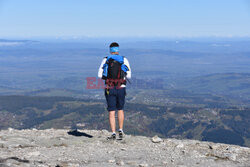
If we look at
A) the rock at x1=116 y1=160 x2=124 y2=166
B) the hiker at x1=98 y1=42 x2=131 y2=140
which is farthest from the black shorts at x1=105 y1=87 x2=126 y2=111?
the rock at x1=116 y1=160 x2=124 y2=166

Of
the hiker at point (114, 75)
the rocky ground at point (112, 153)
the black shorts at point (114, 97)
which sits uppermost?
the hiker at point (114, 75)

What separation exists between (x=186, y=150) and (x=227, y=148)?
7.10 ft

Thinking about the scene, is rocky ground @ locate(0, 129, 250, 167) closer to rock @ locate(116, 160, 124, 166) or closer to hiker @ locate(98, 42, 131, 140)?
rock @ locate(116, 160, 124, 166)

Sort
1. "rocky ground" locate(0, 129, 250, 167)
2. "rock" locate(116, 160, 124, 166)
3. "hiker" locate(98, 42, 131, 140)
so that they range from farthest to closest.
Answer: "hiker" locate(98, 42, 131, 140) → "rocky ground" locate(0, 129, 250, 167) → "rock" locate(116, 160, 124, 166)

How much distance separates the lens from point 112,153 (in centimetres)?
1292

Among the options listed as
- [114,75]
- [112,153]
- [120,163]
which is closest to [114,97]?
[114,75]

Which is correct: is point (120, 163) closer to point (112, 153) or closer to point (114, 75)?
point (112, 153)

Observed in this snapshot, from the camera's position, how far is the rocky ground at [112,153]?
37.3 ft

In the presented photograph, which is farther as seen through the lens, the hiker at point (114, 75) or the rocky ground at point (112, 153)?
the hiker at point (114, 75)

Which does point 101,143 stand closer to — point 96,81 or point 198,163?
point 96,81

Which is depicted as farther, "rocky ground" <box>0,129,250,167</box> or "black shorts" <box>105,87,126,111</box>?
"black shorts" <box>105,87,126,111</box>

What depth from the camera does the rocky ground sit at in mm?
11359

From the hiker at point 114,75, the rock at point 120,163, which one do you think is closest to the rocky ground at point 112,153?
the rock at point 120,163

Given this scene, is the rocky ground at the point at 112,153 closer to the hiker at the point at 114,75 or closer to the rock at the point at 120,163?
the rock at the point at 120,163
